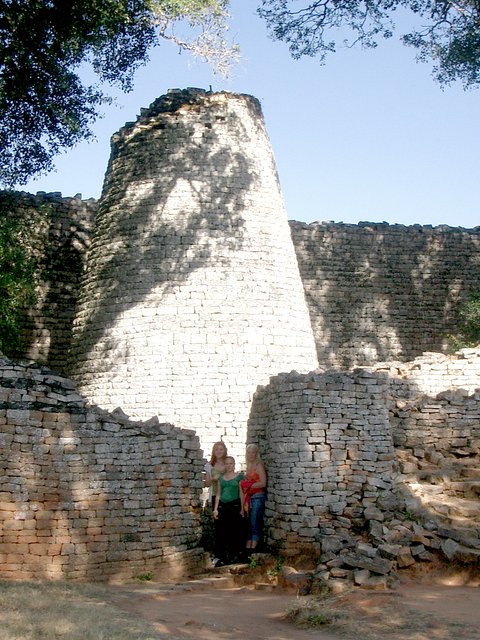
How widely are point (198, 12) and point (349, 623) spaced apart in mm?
11690

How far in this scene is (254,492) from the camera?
1106 centimetres

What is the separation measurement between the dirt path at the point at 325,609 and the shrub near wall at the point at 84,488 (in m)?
0.81

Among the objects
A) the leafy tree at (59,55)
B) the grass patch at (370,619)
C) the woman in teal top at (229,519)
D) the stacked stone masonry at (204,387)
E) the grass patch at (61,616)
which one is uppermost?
the leafy tree at (59,55)

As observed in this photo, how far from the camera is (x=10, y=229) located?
15.2 m

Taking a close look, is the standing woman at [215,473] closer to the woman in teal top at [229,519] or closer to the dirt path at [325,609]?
the woman in teal top at [229,519]

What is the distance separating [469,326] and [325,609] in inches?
464

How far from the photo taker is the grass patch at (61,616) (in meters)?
6.76

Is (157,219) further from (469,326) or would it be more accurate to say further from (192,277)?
(469,326)

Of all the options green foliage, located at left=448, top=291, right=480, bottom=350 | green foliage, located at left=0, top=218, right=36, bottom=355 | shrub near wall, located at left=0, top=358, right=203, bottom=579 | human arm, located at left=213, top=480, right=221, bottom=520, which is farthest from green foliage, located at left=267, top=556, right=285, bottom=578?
green foliage, located at left=448, top=291, right=480, bottom=350

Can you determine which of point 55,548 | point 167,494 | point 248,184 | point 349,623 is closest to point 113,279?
point 248,184

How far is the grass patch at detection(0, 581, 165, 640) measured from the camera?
266 inches

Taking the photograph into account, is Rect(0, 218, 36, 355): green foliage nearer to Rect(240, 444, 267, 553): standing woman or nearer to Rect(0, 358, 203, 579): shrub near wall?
Rect(0, 358, 203, 579): shrub near wall

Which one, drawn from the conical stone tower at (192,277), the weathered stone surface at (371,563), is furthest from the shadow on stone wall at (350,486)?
the conical stone tower at (192,277)

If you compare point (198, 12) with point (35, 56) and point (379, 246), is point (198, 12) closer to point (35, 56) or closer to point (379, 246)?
point (35, 56)
